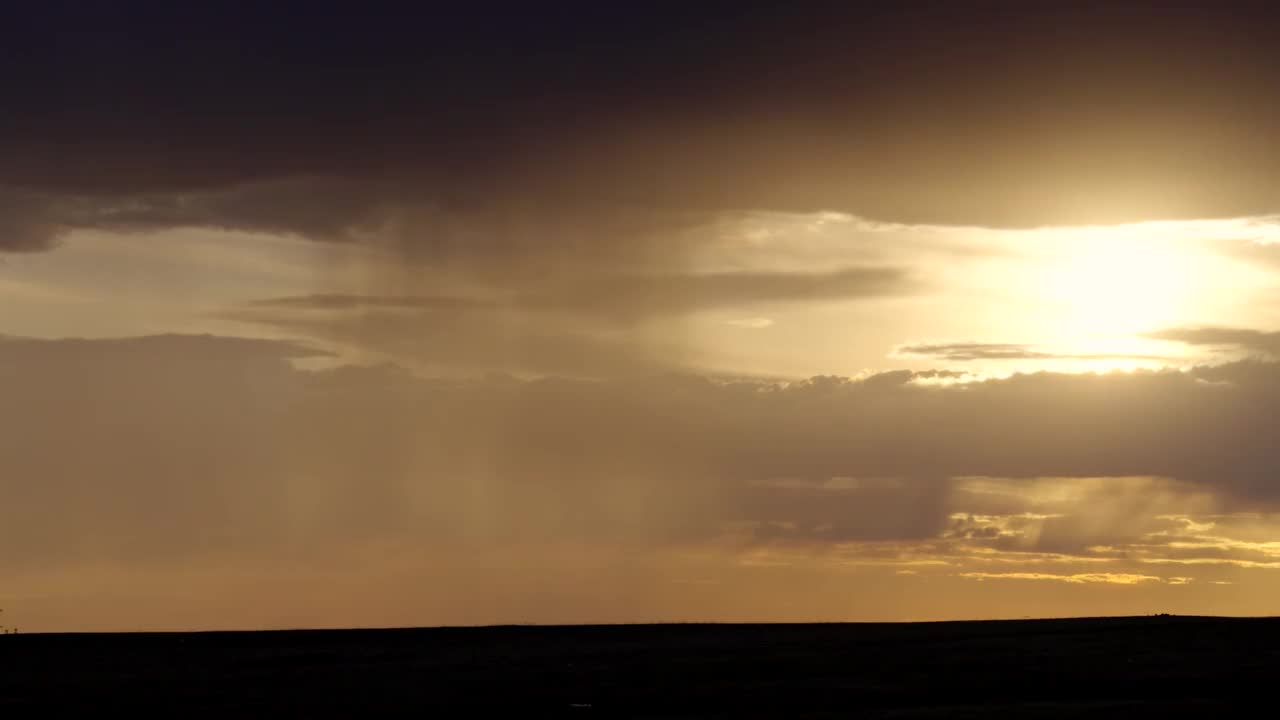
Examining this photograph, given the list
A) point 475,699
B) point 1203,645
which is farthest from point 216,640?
point 1203,645

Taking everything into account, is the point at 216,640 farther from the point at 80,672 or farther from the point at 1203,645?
the point at 1203,645

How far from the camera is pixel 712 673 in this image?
2510 inches

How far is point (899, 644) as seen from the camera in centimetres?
7394

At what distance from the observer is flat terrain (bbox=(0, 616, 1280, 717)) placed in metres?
52.0

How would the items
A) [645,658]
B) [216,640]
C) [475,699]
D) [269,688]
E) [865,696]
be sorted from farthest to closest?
[216,640], [645,658], [269,688], [475,699], [865,696]

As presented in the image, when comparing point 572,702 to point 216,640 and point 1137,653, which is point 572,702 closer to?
point 1137,653

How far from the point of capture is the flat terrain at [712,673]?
52.0 m

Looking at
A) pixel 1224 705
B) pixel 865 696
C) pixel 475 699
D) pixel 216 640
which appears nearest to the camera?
→ pixel 1224 705

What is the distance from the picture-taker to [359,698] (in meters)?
59.1

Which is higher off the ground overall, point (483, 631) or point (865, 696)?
point (483, 631)

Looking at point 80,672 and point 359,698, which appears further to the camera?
point 80,672

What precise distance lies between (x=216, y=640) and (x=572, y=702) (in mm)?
45031

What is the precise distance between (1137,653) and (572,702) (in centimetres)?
2438

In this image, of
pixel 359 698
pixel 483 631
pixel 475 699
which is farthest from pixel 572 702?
pixel 483 631
